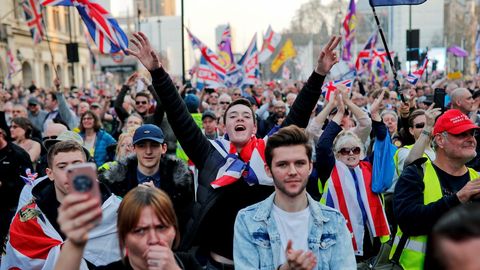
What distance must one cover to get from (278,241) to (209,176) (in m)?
1.30

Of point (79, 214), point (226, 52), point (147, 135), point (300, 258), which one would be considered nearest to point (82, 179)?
point (79, 214)

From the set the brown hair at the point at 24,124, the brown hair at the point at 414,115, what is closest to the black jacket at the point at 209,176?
the brown hair at the point at 414,115

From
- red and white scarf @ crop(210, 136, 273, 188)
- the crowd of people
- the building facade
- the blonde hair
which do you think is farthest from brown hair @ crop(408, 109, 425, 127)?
the building facade

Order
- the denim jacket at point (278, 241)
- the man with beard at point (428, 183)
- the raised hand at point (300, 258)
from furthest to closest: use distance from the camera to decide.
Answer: the man with beard at point (428, 183), the denim jacket at point (278, 241), the raised hand at point (300, 258)

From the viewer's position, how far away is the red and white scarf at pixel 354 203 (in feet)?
16.5

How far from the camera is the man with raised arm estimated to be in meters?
4.12

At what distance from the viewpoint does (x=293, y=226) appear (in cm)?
324

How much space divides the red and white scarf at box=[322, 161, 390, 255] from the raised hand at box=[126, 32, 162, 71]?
185 cm

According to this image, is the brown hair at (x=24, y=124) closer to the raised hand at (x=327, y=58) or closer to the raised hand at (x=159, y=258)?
the raised hand at (x=327, y=58)

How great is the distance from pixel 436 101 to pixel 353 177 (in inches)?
131

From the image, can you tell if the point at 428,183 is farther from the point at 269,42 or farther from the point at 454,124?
the point at 269,42

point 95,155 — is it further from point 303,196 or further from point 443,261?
point 443,261

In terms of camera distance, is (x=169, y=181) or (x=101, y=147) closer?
(x=169, y=181)

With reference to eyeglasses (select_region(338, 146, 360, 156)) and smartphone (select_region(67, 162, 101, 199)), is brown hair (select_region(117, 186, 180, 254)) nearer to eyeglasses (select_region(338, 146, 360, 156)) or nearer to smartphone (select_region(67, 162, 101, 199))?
smartphone (select_region(67, 162, 101, 199))
